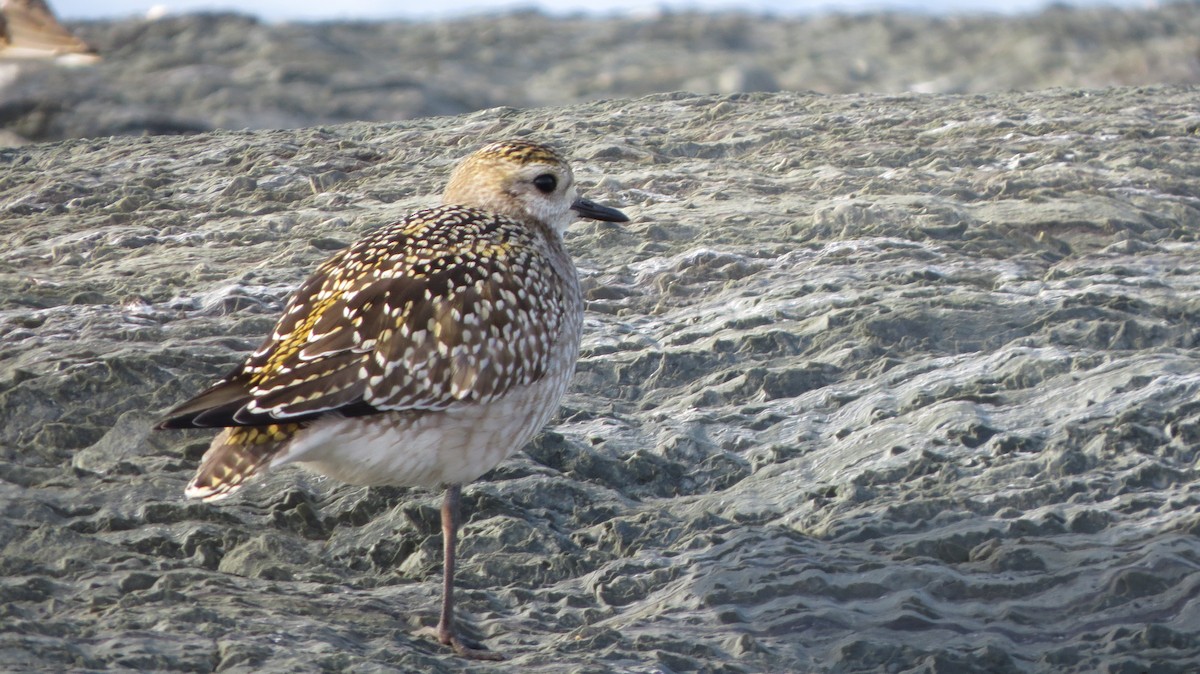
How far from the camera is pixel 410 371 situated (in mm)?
4574

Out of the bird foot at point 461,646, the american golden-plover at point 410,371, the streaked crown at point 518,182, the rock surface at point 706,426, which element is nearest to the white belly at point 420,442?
the american golden-plover at point 410,371

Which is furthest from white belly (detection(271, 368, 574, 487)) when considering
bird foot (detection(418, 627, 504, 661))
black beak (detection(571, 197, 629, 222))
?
black beak (detection(571, 197, 629, 222))

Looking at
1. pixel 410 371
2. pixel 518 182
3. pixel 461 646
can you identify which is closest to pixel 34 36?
pixel 518 182

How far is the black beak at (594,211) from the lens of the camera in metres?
5.86

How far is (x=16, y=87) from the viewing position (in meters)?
12.7

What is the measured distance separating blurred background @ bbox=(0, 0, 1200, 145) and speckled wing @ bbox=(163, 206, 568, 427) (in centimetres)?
723

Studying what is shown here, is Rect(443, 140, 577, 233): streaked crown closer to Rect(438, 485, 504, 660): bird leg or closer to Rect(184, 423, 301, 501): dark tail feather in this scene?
Rect(438, 485, 504, 660): bird leg

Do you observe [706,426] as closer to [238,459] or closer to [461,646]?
[461,646]

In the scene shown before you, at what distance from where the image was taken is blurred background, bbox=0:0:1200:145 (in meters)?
13.1

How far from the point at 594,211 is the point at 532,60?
12616 millimetres

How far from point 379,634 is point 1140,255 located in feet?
12.5

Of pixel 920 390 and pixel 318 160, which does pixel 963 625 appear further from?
pixel 318 160

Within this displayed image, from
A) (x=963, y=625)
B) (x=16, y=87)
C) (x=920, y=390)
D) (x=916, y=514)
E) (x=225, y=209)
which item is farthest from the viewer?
(x=16, y=87)

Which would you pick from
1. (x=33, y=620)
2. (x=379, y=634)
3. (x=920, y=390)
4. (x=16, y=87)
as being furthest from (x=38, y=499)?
(x=16, y=87)
